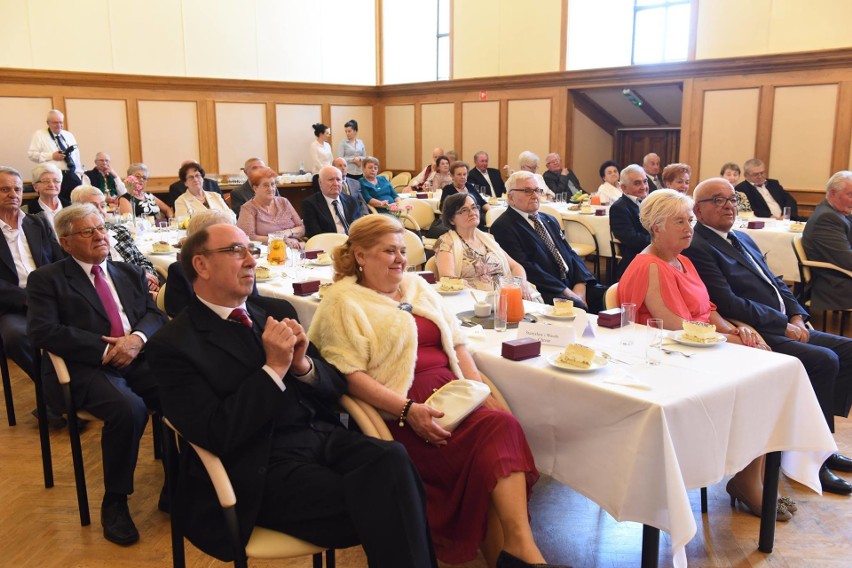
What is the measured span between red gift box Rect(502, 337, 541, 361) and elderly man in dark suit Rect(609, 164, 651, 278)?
3013 millimetres

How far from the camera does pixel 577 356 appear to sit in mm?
2455

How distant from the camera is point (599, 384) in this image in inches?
90.4

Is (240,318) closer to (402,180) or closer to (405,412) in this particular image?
(405,412)

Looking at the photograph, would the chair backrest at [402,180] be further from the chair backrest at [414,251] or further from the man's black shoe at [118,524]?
the man's black shoe at [118,524]

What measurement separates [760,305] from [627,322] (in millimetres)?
1058

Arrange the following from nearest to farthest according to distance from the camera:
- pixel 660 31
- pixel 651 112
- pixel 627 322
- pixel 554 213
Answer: pixel 627 322, pixel 554 213, pixel 660 31, pixel 651 112

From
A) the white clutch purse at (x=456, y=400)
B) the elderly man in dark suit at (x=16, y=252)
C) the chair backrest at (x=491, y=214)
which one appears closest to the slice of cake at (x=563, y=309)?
the white clutch purse at (x=456, y=400)

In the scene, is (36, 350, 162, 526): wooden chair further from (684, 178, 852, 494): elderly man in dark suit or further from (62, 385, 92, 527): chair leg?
(684, 178, 852, 494): elderly man in dark suit

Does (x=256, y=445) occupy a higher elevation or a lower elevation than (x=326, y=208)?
lower

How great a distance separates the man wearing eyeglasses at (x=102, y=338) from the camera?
294 cm

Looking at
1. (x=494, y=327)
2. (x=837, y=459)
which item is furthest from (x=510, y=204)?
(x=837, y=459)

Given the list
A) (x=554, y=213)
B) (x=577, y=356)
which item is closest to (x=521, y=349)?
(x=577, y=356)

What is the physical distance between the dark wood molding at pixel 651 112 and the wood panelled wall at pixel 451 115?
702 millimetres

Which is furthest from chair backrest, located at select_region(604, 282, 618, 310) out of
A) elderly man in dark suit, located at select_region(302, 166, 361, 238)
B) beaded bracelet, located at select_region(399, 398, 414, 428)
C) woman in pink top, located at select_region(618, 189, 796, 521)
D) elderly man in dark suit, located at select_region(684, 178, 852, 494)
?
elderly man in dark suit, located at select_region(302, 166, 361, 238)
